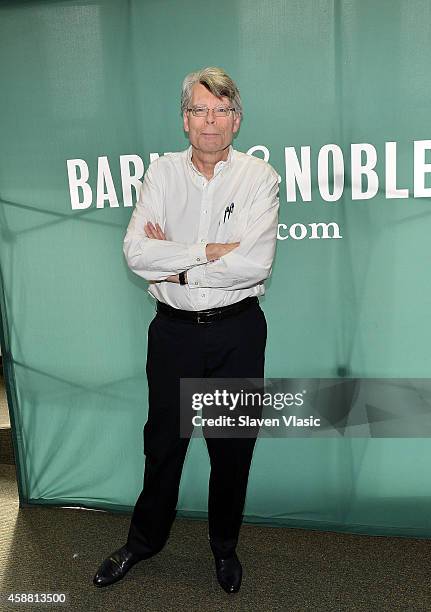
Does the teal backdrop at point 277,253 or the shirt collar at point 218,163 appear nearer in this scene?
the shirt collar at point 218,163

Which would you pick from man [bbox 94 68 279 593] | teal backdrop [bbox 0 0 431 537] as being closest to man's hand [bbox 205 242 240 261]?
man [bbox 94 68 279 593]

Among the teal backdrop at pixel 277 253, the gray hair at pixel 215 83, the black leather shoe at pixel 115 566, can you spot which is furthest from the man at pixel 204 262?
the teal backdrop at pixel 277 253

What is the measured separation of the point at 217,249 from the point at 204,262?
6 centimetres

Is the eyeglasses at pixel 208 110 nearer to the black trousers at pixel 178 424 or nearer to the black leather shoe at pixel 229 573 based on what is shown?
the black trousers at pixel 178 424

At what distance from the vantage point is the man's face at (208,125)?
2.09 metres

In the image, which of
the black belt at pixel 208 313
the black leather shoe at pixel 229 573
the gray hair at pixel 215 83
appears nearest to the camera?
the gray hair at pixel 215 83

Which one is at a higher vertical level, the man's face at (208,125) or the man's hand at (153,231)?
the man's face at (208,125)

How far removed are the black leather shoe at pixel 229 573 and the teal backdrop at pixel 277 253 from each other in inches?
17.9

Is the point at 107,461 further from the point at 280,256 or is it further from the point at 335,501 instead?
the point at 280,256

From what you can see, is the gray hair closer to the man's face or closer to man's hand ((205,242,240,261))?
the man's face

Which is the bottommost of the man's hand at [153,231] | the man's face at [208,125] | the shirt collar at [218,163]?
the man's hand at [153,231]

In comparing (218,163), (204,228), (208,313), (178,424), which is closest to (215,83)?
(218,163)

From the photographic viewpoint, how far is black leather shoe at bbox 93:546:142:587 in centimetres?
243

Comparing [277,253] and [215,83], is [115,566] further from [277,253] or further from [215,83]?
[215,83]
